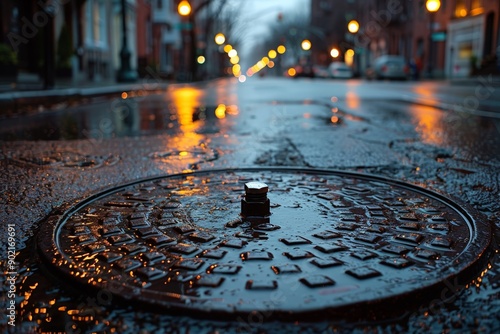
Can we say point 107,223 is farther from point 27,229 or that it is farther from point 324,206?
point 324,206

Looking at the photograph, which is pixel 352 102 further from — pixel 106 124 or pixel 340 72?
pixel 340 72

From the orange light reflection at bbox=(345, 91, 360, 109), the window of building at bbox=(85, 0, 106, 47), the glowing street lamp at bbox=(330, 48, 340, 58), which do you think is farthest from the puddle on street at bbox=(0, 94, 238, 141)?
the glowing street lamp at bbox=(330, 48, 340, 58)

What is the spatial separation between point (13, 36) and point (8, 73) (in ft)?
10.6

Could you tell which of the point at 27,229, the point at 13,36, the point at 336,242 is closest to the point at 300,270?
the point at 336,242

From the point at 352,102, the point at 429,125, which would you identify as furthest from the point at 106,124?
the point at 352,102

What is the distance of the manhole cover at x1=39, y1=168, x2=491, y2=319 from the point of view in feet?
6.20

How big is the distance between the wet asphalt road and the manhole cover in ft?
0.31

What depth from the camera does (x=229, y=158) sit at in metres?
5.21

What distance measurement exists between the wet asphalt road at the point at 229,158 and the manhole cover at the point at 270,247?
0.10 meters

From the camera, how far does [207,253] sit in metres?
2.30

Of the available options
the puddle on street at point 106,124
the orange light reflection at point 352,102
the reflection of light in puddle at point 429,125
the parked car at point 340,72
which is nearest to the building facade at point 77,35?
the puddle on street at point 106,124

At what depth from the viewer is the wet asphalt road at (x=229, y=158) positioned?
5.98 ft

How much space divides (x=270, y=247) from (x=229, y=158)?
2865 millimetres

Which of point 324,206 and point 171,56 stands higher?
point 171,56
